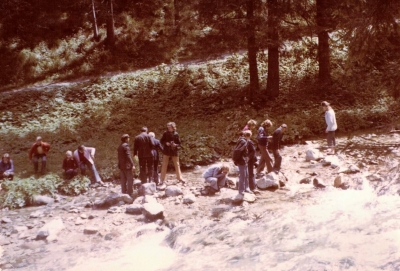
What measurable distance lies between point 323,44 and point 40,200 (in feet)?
49.4

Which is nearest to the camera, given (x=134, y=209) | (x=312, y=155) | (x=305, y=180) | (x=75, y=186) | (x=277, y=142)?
(x=134, y=209)

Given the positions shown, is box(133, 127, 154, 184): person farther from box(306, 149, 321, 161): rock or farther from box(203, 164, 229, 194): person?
box(306, 149, 321, 161): rock

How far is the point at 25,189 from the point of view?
12438 millimetres

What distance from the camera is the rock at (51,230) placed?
382 inches

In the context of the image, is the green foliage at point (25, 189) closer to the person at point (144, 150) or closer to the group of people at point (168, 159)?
the group of people at point (168, 159)

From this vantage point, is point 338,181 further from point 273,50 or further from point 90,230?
point 273,50

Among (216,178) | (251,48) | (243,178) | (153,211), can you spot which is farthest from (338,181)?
(251,48)

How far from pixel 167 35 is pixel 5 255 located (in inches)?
858

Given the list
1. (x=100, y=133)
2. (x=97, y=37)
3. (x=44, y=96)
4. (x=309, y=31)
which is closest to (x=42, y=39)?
(x=97, y=37)

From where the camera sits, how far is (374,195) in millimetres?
10367

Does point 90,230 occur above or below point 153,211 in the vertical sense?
below

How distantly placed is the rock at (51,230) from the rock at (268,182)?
5578 mm

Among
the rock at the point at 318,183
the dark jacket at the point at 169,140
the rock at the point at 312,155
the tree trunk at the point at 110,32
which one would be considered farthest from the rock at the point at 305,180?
the tree trunk at the point at 110,32

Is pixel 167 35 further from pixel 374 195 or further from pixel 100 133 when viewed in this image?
pixel 374 195
